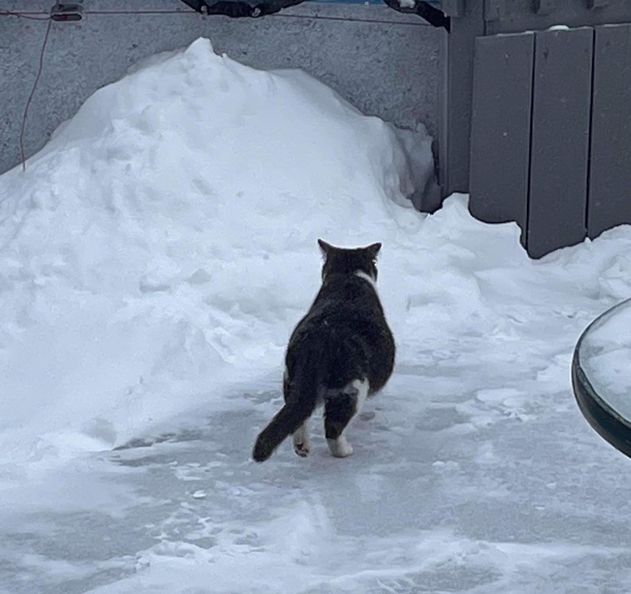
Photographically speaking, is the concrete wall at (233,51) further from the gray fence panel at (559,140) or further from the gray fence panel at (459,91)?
the gray fence panel at (559,140)

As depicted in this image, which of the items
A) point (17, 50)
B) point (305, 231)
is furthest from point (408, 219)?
point (17, 50)

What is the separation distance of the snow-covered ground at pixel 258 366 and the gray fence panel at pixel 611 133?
0.63 feet

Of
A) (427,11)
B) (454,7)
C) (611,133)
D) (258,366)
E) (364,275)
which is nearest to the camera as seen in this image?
(364,275)

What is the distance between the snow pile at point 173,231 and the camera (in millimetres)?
4477

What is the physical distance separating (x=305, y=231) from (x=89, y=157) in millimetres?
1110

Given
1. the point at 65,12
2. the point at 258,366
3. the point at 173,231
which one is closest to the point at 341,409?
the point at 258,366

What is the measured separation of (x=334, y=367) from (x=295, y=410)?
0.21m

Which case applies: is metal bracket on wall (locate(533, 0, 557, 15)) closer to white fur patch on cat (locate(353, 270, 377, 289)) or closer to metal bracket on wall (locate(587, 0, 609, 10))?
metal bracket on wall (locate(587, 0, 609, 10))

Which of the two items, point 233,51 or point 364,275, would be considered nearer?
point 364,275

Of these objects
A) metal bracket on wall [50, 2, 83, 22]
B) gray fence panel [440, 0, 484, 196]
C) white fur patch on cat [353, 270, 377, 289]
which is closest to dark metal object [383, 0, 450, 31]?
gray fence panel [440, 0, 484, 196]

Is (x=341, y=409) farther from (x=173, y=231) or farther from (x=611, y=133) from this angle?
(x=611, y=133)

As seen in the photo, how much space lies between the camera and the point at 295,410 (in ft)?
12.0

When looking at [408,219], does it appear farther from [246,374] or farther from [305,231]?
[246,374]

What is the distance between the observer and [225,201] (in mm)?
5621
